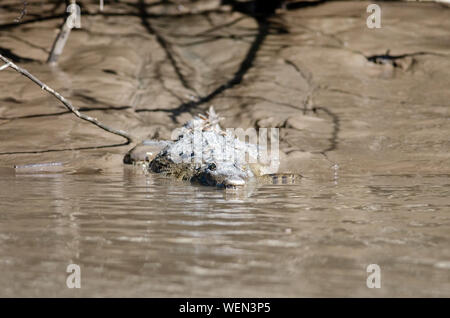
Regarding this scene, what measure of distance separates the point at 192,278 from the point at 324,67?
9639mm

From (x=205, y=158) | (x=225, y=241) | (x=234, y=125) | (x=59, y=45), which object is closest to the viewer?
(x=225, y=241)

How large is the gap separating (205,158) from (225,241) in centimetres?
368

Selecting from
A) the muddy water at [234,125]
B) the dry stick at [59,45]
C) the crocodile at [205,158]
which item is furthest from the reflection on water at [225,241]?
the dry stick at [59,45]

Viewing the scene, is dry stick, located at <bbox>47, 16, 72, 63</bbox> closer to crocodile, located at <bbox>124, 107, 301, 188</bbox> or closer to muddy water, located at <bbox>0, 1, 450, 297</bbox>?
muddy water, located at <bbox>0, 1, 450, 297</bbox>

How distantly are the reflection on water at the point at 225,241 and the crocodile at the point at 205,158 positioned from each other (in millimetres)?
723

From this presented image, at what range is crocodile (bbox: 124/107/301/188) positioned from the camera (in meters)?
6.78

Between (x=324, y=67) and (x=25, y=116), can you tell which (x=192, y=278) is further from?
(x=324, y=67)

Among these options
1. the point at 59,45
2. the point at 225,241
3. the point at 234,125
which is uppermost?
the point at 59,45

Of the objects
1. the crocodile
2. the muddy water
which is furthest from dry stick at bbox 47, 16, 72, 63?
the crocodile

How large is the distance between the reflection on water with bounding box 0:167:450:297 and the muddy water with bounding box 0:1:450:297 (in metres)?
0.02

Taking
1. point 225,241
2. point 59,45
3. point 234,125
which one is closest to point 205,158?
point 234,125

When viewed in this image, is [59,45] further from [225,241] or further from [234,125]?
[225,241]

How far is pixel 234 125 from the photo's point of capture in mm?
10094
